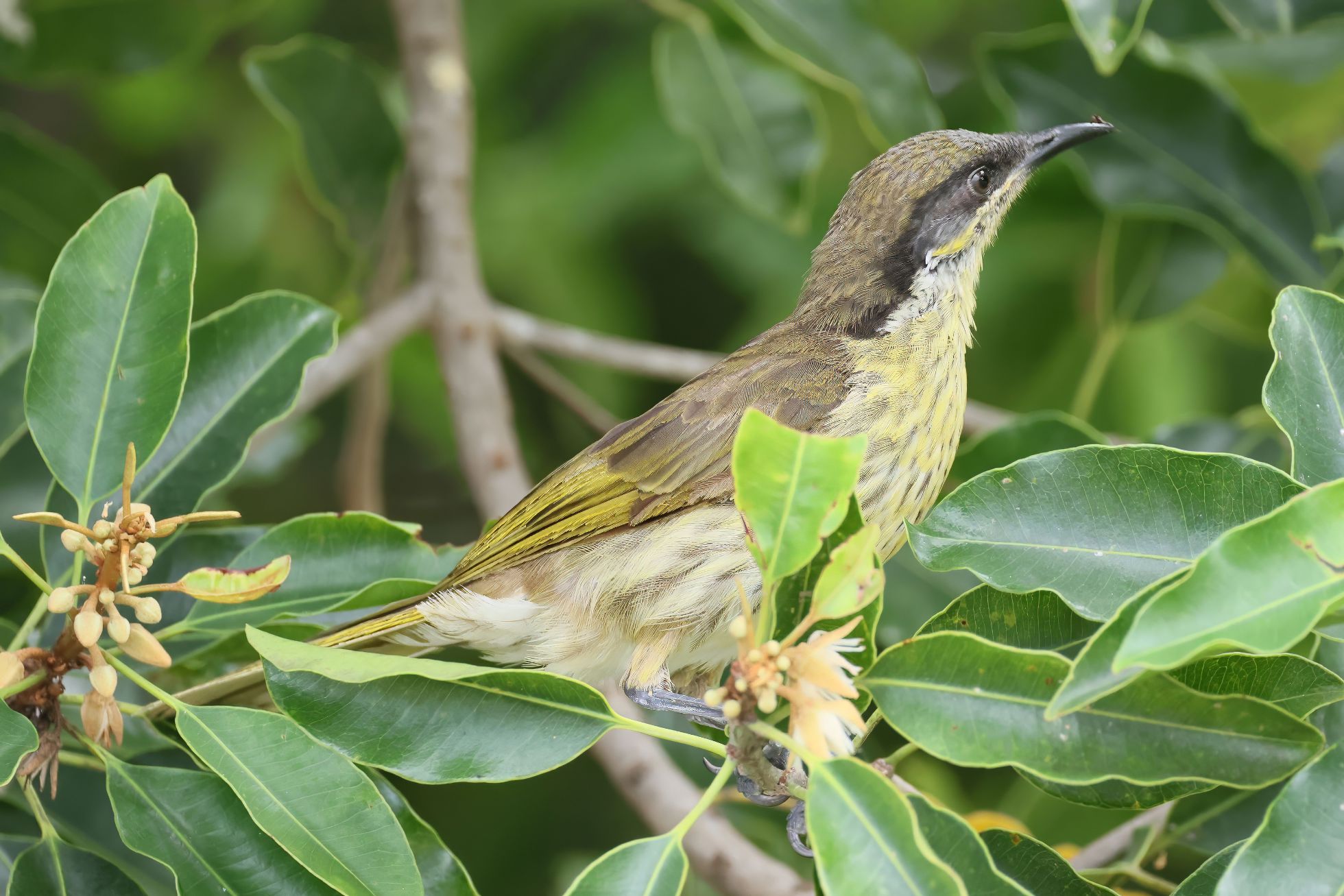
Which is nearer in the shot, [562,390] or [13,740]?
[13,740]

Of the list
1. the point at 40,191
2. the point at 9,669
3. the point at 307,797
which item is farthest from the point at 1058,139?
the point at 40,191

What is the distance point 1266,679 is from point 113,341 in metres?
1.95

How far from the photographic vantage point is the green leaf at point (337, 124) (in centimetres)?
367

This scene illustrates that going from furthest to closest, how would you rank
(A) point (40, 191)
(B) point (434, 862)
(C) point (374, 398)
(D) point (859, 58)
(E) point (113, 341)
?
(C) point (374, 398) → (A) point (40, 191) → (D) point (859, 58) → (E) point (113, 341) → (B) point (434, 862)

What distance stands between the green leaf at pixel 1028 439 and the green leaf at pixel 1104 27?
0.79m

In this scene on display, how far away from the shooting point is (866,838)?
1496mm

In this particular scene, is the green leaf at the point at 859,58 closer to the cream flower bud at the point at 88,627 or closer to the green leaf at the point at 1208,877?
the green leaf at the point at 1208,877

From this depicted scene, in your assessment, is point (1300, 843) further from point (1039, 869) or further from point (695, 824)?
point (695, 824)

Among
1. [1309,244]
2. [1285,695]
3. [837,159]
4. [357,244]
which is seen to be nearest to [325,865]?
[1285,695]

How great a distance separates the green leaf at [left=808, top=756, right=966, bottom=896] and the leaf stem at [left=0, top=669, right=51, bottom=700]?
1.24 m

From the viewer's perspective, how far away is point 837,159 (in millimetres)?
4711

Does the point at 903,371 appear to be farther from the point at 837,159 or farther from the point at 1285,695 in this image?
the point at 837,159

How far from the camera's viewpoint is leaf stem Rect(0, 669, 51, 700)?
1931mm

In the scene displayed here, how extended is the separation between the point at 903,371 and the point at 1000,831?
1135 millimetres
